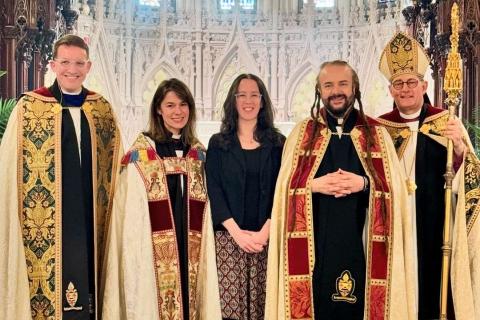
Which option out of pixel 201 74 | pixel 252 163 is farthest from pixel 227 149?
pixel 201 74

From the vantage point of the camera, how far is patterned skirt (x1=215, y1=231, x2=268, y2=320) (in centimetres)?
523

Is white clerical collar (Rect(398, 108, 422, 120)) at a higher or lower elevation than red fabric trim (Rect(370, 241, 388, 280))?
higher

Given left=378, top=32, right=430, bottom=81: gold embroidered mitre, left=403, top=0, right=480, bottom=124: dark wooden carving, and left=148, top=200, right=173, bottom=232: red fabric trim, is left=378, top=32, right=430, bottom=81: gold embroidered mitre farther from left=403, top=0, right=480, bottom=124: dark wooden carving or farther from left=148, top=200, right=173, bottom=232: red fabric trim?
left=403, top=0, right=480, bottom=124: dark wooden carving

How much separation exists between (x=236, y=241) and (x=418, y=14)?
7.71m

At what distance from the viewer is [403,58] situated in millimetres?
5414

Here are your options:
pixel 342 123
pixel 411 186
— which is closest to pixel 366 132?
pixel 342 123

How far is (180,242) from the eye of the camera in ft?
Answer: 17.5

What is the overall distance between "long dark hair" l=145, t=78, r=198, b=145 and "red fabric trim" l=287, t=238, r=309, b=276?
918 millimetres

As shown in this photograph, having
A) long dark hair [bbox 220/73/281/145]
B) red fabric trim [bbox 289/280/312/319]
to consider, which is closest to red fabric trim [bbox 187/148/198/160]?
long dark hair [bbox 220/73/281/145]

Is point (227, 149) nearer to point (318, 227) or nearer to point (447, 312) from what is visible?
point (318, 227)

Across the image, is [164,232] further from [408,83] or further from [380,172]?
[408,83]

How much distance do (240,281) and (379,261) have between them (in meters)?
0.85

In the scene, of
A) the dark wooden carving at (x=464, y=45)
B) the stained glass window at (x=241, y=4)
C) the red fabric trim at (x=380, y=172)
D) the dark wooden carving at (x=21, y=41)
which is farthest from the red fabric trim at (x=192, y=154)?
the stained glass window at (x=241, y=4)

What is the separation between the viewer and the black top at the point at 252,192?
5.22m
